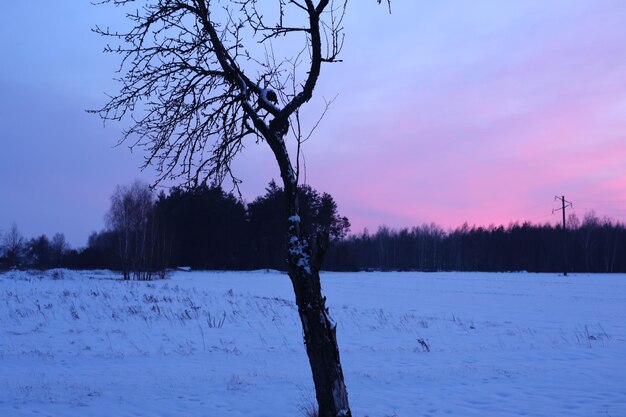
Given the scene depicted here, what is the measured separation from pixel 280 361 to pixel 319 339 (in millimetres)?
6683

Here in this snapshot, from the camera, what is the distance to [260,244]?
265ft

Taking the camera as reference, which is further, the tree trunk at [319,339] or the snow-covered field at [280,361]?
the snow-covered field at [280,361]

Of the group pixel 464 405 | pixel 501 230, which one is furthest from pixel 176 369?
pixel 501 230

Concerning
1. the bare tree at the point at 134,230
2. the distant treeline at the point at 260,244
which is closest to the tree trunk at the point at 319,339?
the distant treeline at the point at 260,244

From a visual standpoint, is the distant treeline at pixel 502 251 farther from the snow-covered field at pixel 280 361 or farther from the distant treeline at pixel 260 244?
the snow-covered field at pixel 280 361

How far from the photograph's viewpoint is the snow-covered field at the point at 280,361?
791cm

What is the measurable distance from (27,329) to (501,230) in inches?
4533

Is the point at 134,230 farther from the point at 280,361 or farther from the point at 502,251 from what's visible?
the point at 502,251

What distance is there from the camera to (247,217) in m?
81.2

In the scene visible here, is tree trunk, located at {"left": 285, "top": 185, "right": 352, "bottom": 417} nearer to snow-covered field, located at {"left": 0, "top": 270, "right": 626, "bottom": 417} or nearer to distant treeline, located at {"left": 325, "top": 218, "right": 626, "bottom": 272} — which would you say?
snow-covered field, located at {"left": 0, "top": 270, "right": 626, "bottom": 417}

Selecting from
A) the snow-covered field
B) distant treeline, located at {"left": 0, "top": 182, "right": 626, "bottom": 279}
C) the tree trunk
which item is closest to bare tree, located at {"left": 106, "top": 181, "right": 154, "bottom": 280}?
distant treeline, located at {"left": 0, "top": 182, "right": 626, "bottom": 279}

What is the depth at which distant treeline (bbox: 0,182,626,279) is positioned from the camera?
5316cm

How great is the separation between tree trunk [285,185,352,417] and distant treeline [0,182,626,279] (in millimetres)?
434

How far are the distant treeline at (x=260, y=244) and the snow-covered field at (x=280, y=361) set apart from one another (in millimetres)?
3066
